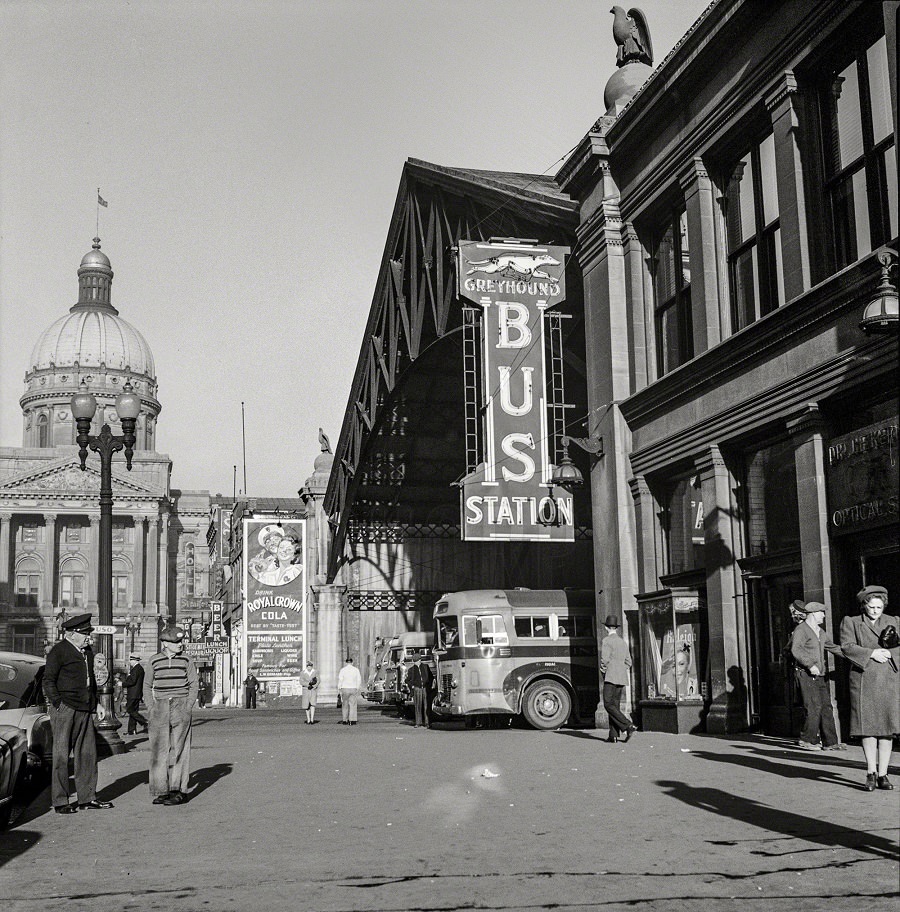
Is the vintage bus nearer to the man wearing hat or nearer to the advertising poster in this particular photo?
the man wearing hat

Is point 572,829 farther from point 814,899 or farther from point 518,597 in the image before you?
point 518,597

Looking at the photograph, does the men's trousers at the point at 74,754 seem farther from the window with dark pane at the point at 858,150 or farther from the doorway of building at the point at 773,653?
the window with dark pane at the point at 858,150

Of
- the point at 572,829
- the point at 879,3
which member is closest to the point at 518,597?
the point at 879,3

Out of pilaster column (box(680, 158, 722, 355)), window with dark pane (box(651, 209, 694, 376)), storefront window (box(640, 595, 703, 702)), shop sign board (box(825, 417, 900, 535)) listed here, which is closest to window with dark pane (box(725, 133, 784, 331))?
pilaster column (box(680, 158, 722, 355))

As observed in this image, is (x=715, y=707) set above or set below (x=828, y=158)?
below

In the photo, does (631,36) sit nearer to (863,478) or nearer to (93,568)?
(863,478)

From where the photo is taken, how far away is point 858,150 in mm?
16812

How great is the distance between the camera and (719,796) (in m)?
11.2

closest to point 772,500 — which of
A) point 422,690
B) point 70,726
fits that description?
point 70,726

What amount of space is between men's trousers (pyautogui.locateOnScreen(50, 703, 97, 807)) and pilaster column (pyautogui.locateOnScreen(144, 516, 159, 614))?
12243cm

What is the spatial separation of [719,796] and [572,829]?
2.07 metres

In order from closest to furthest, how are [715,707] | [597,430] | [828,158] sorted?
[828,158], [715,707], [597,430]

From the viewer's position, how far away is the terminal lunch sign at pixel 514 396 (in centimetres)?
2444

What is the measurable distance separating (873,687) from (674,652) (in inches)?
399
